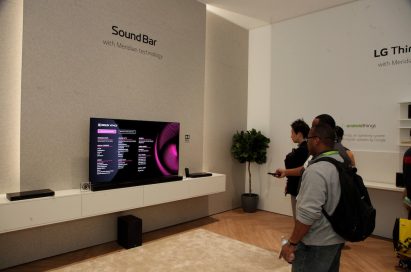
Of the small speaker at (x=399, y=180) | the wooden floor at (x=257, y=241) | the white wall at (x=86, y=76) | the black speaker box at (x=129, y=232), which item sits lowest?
the wooden floor at (x=257, y=241)

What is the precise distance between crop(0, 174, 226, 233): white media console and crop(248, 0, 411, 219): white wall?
220 cm

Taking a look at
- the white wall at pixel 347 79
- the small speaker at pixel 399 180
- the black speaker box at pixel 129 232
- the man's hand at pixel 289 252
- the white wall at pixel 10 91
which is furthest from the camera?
the white wall at pixel 347 79

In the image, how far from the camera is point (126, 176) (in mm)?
3664

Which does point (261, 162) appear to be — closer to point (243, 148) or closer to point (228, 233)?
point (243, 148)

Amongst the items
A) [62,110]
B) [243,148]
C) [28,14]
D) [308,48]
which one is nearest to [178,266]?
[62,110]

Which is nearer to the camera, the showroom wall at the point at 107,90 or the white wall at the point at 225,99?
the showroom wall at the point at 107,90

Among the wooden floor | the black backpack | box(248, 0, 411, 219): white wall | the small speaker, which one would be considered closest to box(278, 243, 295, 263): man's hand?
the black backpack

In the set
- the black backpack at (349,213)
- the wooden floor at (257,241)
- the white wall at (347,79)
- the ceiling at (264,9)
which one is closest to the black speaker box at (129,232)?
the wooden floor at (257,241)

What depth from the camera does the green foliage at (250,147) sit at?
209 inches

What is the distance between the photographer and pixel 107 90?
3.67m

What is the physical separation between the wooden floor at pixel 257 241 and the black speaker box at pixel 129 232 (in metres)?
0.12

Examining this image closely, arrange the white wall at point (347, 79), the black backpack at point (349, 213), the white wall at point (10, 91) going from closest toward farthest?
the black backpack at point (349, 213) → the white wall at point (10, 91) → the white wall at point (347, 79)

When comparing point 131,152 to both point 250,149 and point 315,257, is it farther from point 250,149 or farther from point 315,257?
point 315,257

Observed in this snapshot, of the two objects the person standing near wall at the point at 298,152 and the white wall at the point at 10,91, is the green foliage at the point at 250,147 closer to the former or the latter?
the person standing near wall at the point at 298,152
